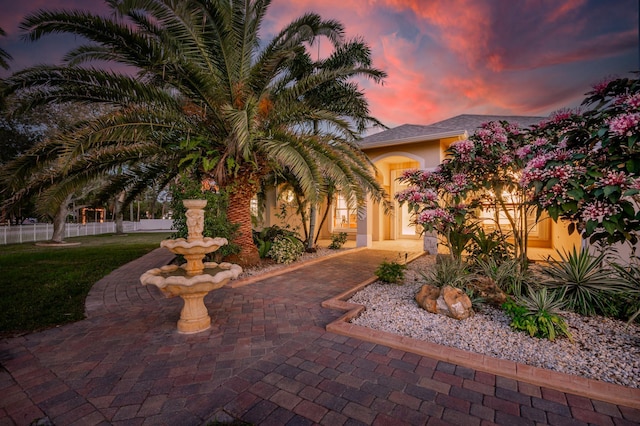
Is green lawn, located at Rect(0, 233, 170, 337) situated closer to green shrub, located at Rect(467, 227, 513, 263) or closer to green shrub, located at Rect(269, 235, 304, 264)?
green shrub, located at Rect(269, 235, 304, 264)

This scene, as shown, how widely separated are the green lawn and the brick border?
4.14 meters

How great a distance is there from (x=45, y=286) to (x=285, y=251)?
16.9 ft

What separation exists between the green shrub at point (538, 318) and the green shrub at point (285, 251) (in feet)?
17.3

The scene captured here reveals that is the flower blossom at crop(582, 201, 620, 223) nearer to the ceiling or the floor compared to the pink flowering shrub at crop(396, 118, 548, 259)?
nearer to the floor

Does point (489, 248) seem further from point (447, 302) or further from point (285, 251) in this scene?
point (285, 251)

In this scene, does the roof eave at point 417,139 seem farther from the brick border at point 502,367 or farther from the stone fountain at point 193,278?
the stone fountain at point 193,278

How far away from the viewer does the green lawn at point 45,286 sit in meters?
3.96

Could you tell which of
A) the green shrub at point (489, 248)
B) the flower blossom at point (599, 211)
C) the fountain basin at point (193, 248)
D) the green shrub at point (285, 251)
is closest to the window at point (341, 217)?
the green shrub at point (285, 251)

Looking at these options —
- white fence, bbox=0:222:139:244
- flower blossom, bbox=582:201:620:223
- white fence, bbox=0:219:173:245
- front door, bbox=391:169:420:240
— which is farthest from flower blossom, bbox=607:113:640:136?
white fence, bbox=0:222:139:244

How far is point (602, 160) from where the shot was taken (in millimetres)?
2918

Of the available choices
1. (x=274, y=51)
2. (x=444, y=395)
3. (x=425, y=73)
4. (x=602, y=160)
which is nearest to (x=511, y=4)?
(x=425, y=73)

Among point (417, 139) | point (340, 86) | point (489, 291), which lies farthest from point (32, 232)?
point (489, 291)

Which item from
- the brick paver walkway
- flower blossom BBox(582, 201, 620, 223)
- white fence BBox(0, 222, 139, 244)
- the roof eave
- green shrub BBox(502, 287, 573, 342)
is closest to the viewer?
the brick paver walkway

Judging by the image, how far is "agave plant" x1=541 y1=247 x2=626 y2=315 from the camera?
12.5ft
